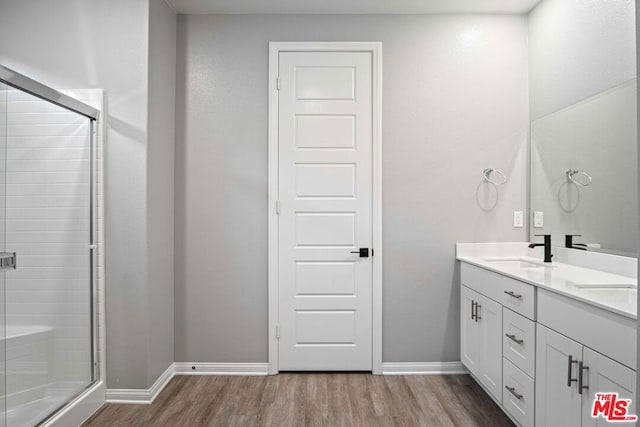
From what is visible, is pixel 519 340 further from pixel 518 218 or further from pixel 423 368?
pixel 518 218

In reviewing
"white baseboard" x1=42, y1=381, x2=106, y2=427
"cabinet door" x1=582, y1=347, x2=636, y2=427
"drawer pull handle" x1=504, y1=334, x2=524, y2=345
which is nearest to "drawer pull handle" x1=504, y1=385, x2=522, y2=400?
"drawer pull handle" x1=504, y1=334, x2=524, y2=345

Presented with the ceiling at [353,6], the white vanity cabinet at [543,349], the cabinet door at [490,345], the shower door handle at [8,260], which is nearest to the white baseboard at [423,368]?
Answer: the white vanity cabinet at [543,349]

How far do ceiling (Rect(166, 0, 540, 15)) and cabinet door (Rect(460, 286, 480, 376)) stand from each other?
6.76 ft

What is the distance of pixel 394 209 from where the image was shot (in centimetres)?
319

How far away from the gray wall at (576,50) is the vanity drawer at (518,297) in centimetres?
124

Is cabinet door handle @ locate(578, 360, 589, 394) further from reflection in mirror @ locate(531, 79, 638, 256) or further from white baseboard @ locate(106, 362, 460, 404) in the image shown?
white baseboard @ locate(106, 362, 460, 404)

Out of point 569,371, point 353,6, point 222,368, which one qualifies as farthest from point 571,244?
point 222,368

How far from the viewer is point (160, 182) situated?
2916mm

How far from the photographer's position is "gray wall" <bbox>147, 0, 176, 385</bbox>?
276 cm

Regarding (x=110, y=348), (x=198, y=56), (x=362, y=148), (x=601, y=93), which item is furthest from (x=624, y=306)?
(x=198, y=56)

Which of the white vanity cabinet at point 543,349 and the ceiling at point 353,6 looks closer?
the white vanity cabinet at point 543,349

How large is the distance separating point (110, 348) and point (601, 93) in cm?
337

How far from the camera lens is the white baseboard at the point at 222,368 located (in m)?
3.15

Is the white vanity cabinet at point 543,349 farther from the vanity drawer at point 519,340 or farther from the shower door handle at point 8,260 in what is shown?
the shower door handle at point 8,260
